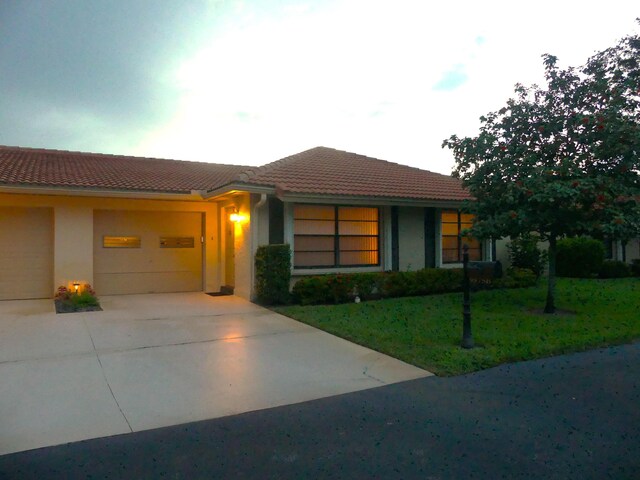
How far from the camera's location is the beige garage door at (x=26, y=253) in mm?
12086

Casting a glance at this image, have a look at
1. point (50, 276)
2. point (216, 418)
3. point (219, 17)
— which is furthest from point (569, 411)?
point (50, 276)

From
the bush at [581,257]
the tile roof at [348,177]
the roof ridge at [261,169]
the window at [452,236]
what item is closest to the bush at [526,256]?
the window at [452,236]

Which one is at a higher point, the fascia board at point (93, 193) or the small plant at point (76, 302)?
the fascia board at point (93, 193)

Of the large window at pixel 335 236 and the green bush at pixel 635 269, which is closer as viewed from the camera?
the large window at pixel 335 236

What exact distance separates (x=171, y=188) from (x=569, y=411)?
418 inches

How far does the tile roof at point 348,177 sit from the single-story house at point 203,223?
0.05 metres

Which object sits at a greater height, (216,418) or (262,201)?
(262,201)

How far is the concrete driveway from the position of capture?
15.6 ft

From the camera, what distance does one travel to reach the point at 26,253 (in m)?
12.3

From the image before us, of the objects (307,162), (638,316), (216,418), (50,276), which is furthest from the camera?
(307,162)

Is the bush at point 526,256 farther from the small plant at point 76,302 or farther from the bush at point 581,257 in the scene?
the small plant at point 76,302

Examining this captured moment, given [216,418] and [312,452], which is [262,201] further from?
[312,452]

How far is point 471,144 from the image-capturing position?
409 inches

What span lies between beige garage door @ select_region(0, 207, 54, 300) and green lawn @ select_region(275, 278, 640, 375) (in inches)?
260
